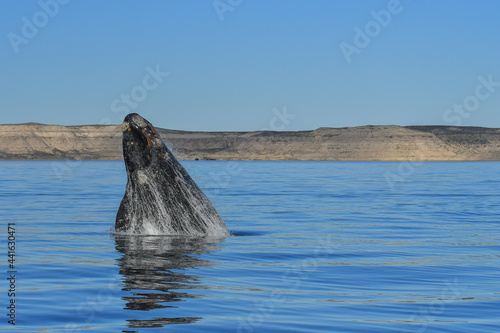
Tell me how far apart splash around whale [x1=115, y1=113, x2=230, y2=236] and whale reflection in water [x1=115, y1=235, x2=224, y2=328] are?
218 mm

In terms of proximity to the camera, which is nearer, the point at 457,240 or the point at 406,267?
the point at 406,267

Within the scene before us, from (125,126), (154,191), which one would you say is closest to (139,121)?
(125,126)

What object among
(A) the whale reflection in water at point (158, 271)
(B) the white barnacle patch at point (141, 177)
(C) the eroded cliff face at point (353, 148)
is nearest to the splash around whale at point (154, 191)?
(B) the white barnacle patch at point (141, 177)

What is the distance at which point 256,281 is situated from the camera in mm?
10141

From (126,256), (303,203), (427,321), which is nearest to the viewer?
(427,321)

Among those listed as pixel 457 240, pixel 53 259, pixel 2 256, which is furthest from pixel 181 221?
pixel 457 240

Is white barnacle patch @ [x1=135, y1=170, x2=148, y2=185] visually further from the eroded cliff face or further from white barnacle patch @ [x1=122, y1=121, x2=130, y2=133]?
the eroded cliff face

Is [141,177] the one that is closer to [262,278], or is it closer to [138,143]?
[138,143]

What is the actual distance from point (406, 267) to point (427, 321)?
12.6 ft

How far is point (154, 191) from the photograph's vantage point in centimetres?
1171

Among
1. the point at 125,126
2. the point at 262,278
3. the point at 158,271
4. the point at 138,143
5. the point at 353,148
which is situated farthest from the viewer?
the point at 353,148

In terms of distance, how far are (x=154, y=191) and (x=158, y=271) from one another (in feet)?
5.96

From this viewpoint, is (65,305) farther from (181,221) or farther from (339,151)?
(339,151)

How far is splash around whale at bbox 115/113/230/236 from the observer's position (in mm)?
11680
